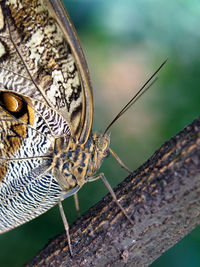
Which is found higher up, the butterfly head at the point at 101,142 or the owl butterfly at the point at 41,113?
the owl butterfly at the point at 41,113

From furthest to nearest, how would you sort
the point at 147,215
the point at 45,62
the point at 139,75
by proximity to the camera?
the point at 139,75
the point at 45,62
the point at 147,215

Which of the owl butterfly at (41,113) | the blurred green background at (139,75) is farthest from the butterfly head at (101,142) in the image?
the blurred green background at (139,75)

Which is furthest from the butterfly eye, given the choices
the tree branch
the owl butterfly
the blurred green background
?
the blurred green background

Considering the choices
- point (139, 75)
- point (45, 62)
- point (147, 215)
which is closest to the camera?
point (147, 215)

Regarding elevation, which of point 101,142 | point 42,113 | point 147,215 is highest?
point 42,113

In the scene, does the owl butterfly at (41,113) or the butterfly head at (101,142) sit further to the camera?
the butterfly head at (101,142)

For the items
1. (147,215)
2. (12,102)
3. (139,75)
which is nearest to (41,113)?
(12,102)

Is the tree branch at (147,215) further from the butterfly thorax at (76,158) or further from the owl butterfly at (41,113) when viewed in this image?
the butterfly thorax at (76,158)

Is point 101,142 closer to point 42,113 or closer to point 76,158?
point 76,158
